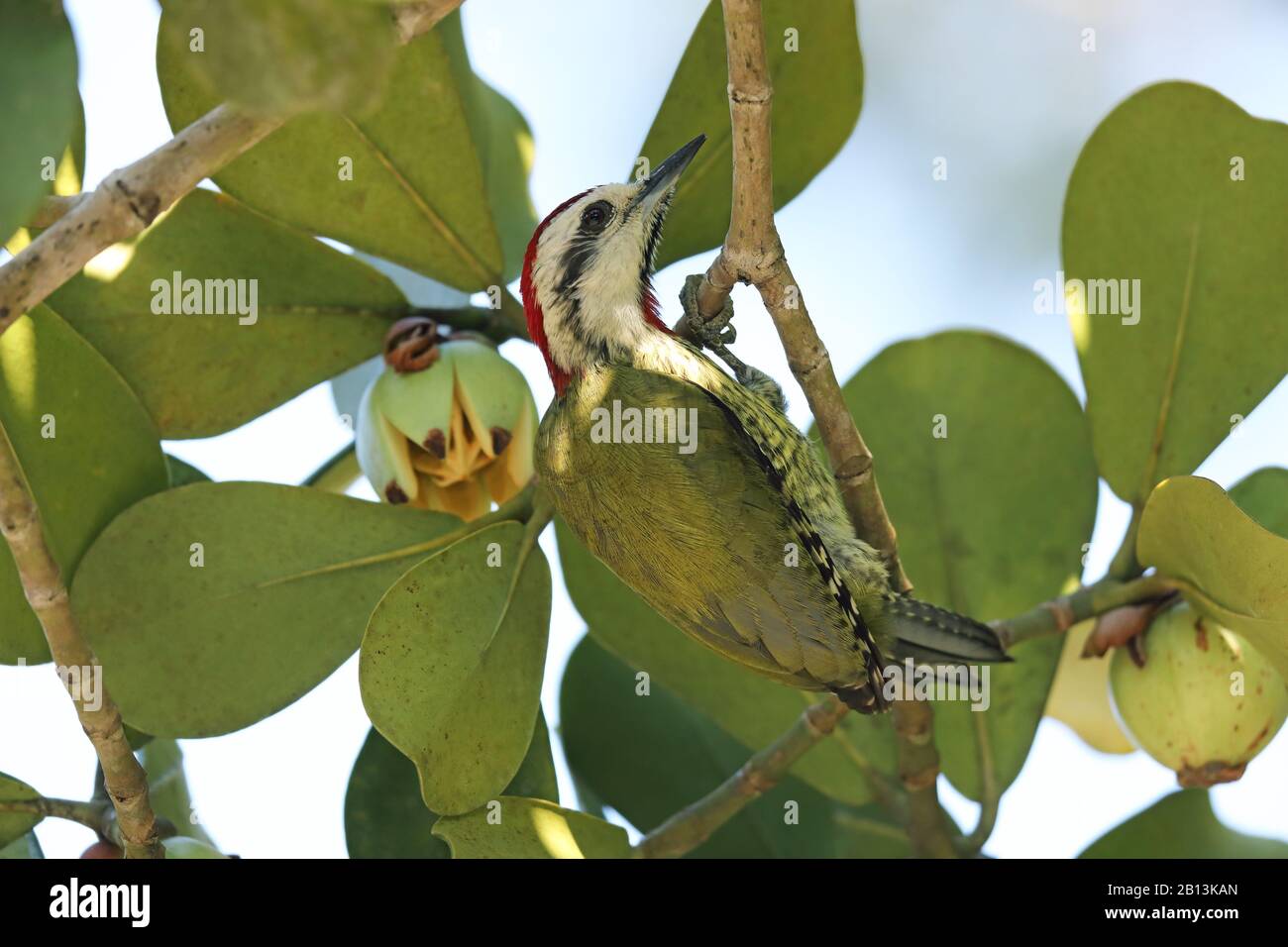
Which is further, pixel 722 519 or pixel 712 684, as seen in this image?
pixel 712 684

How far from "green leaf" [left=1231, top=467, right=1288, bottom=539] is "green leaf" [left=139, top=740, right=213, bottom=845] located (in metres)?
1.70

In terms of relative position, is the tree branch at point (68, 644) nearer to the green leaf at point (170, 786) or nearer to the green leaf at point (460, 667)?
the green leaf at point (460, 667)

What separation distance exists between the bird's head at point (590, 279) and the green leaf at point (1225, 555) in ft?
3.08

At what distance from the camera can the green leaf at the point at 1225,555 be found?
1433 mm

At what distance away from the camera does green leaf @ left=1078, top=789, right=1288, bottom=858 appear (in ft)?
6.32

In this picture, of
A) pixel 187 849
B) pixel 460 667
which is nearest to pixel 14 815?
pixel 187 849

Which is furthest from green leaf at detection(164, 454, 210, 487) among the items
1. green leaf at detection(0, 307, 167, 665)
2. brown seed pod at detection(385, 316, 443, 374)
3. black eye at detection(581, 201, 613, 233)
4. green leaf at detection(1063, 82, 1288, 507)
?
green leaf at detection(1063, 82, 1288, 507)

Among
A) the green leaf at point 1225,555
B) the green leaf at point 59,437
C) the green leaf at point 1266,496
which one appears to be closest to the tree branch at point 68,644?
the green leaf at point 59,437

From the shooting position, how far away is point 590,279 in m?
2.29

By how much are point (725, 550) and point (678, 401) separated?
273mm

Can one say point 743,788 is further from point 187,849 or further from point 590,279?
point 590,279

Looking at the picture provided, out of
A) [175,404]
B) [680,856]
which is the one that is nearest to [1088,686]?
[680,856]

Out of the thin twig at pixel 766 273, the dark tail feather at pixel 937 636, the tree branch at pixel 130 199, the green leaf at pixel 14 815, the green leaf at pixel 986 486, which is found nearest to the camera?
the tree branch at pixel 130 199

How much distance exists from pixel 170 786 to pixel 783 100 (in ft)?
4.93
